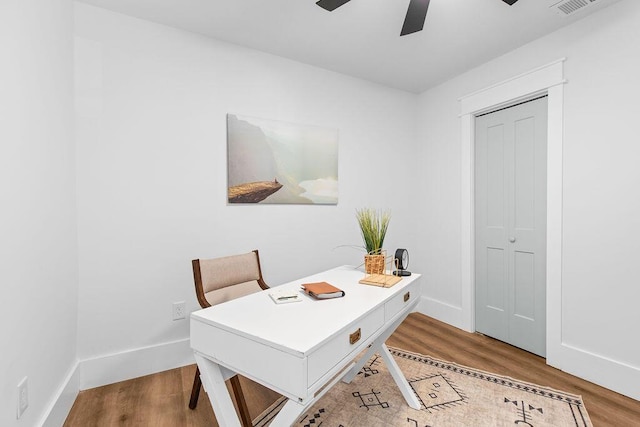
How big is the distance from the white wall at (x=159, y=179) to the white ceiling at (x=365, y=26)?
6.4 inches

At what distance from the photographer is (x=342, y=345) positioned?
1.18m

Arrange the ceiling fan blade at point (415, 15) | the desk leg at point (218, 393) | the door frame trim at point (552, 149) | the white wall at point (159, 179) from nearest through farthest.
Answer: the desk leg at point (218, 393) → the ceiling fan blade at point (415, 15) → the white wall at point (159, 179) → the door frame trim at point (552, 149)

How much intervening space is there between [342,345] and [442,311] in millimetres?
2623

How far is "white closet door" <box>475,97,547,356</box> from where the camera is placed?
2.61m

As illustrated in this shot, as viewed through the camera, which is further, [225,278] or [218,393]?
[225,278]

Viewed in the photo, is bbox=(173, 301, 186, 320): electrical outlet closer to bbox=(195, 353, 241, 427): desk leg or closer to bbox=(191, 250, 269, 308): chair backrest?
bbox=(191, 250, 269, 308): chair backrest

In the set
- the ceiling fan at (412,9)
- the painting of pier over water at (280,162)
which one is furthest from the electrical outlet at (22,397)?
the ceiling fan at (412,9)

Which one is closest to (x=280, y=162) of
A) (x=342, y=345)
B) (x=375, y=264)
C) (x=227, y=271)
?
(x=227, y=271)

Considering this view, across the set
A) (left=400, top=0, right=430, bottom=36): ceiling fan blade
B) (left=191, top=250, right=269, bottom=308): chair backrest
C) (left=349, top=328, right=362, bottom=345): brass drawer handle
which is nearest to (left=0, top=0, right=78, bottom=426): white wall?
(left=191, top=250, right=269, bottom=308): chair backrest

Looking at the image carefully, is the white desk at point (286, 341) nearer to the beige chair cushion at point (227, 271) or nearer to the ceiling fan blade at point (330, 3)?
the beige chair cushion at point (227, 271)

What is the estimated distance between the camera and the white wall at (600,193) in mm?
2043

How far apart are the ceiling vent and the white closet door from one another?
0.64 metres

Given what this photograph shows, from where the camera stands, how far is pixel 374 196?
3461 millimetres

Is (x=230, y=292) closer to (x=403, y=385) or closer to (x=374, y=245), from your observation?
(x=374, y=245)
